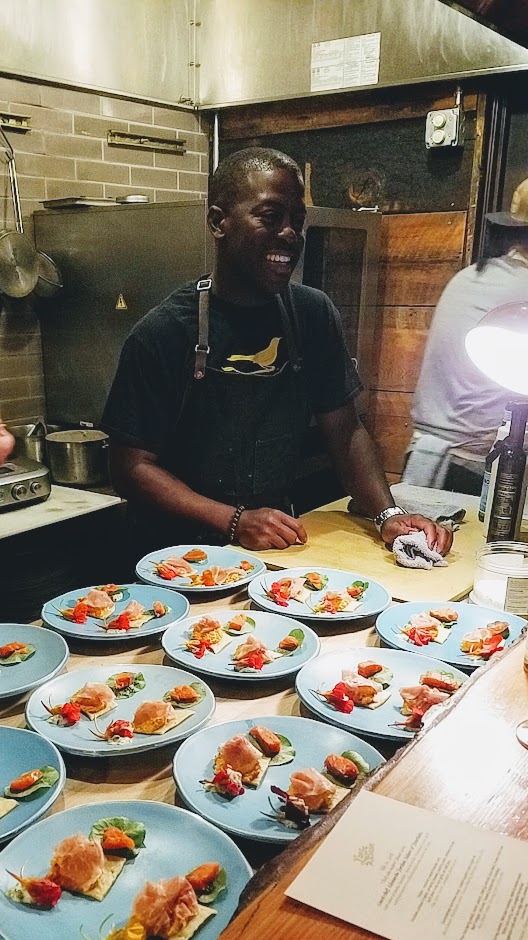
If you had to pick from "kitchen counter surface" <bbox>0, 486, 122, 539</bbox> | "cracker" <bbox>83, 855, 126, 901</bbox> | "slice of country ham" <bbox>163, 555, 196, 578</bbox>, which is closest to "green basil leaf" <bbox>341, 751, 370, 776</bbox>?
"cracker" <bbox>83, 855, 126, 901</bbox>

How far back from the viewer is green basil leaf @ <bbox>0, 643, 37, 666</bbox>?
4.52 ft

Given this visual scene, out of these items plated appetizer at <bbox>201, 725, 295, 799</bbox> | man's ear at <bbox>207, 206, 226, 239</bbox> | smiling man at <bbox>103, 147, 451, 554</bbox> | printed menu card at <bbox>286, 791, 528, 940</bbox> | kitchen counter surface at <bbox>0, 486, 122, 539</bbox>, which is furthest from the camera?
kitchen counter surface at <bbox>0, 486, 122, 539</bbox>

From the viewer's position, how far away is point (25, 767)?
42.6 inches

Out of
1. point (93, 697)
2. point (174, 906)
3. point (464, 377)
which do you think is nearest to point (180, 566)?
point (93, 697)

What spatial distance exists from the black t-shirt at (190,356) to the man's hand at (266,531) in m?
0.37

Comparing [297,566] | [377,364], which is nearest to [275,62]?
[377,364]

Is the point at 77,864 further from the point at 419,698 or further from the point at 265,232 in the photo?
the point at 265,232

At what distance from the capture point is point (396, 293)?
374 centimetres

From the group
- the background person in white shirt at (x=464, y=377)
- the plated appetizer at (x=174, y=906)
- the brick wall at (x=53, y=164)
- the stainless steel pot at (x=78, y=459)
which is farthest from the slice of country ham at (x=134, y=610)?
the brick wall at (x=53, y=164)

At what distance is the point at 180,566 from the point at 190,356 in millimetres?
678

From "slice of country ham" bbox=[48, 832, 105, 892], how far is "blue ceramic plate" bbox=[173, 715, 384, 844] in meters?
0.15

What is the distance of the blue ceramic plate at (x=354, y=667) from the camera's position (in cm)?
122

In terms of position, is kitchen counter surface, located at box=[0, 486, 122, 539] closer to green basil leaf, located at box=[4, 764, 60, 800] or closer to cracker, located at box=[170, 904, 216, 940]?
green basil leaf, located at box=[4, 764, 60, 800]

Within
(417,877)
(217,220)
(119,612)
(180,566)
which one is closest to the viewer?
(417,877)
